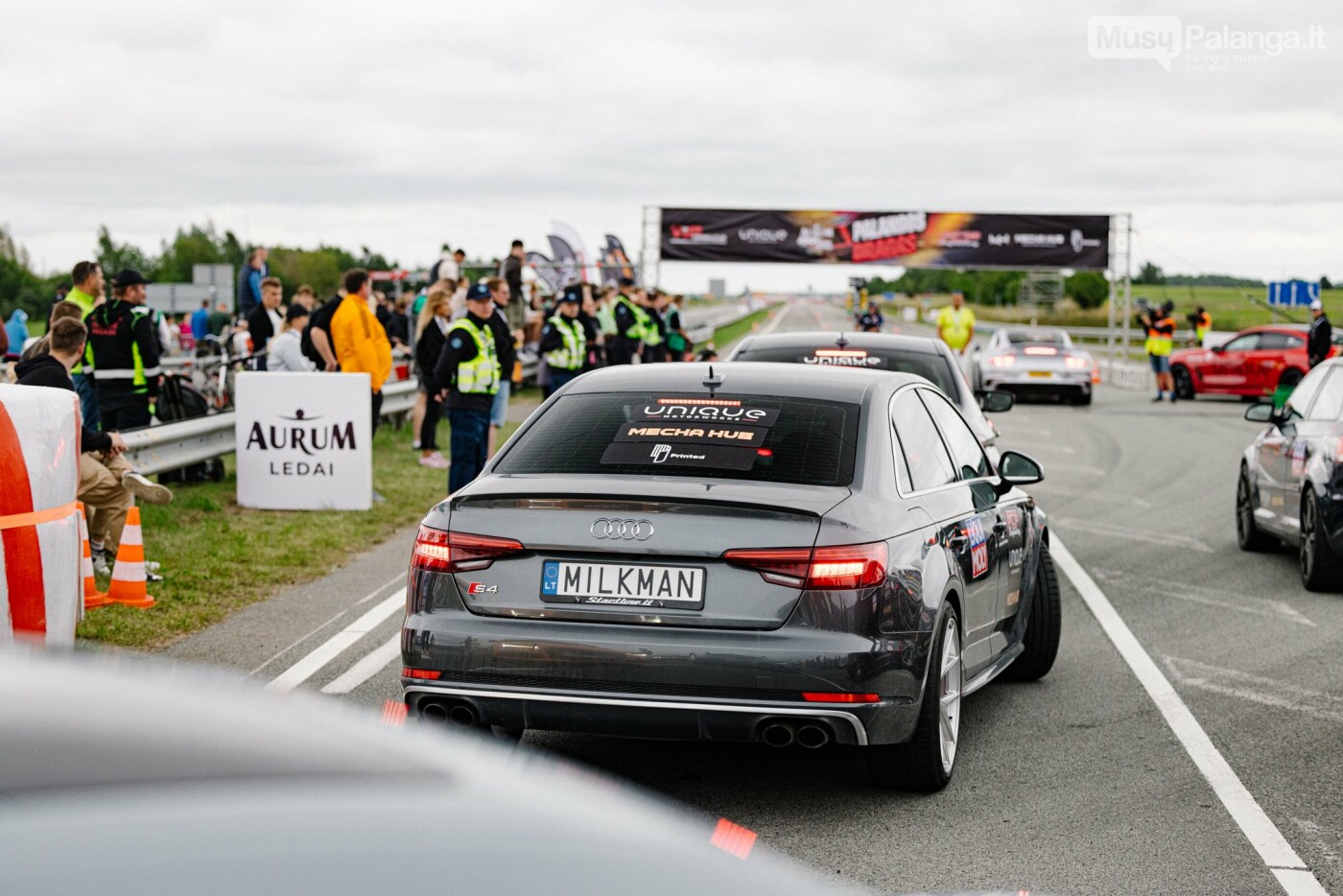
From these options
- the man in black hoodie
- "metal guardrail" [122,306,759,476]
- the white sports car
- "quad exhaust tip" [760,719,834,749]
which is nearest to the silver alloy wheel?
"quad exhaust tip" [760,719,834,749]

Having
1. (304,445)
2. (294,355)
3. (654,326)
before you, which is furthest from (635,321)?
(304,445)

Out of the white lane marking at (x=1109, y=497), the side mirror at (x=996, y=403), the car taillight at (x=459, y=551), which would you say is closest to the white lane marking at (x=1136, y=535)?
the white lane marking at (x=1109, y=497)

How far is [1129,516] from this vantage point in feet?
47.5

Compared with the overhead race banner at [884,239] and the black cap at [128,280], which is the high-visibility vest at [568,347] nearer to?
the black cap at [128,280]

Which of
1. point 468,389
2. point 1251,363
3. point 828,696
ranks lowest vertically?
point 828,696

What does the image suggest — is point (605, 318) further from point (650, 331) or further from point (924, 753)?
point (924, 753)

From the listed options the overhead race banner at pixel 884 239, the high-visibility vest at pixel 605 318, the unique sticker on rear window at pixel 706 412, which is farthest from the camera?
the overhead race banner at pixel 884 239

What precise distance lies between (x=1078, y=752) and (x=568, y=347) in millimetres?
13164

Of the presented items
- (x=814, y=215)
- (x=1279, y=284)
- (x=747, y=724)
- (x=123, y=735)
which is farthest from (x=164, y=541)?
(x=1279, y=284)

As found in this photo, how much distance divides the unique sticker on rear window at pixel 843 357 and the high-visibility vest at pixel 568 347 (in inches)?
340

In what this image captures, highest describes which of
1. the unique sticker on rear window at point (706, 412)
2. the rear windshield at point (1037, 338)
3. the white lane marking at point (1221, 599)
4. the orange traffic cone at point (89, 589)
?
the unique sticker on rear window at point (706, 412)

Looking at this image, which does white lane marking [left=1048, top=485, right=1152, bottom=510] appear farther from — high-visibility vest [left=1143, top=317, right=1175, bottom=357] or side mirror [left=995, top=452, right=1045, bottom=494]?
high-visibility vest [left=1143, top=317, right=1175, bottom=357]

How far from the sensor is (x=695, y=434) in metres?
5.99

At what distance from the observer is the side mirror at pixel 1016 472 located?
723 cm
